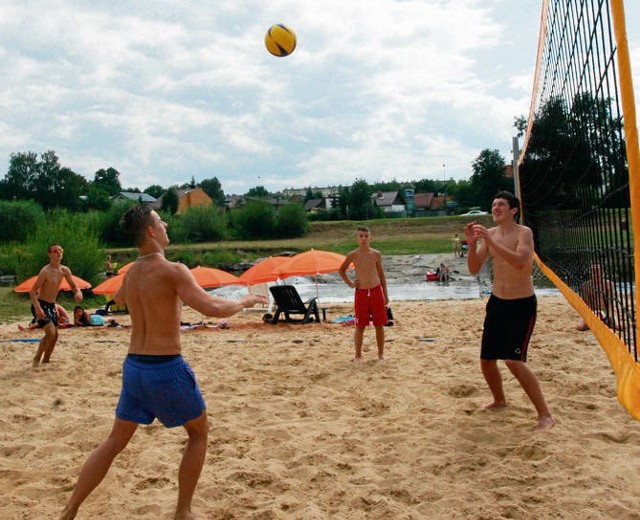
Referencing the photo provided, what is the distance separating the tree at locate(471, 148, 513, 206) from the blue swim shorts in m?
43.4

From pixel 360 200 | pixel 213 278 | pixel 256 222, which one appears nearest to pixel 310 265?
pixel 213 278

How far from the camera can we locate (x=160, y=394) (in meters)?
2.88

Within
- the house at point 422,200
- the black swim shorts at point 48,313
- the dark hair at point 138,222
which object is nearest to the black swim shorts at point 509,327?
the dark hair at point 138,222

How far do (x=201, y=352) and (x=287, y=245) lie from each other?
29.9 meters

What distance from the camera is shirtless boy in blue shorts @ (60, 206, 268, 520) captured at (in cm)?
288

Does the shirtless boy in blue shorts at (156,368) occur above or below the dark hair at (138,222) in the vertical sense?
below

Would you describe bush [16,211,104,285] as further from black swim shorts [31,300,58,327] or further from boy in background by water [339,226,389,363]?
boy in background by water [339,226,389,363]

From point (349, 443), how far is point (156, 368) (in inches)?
65.7

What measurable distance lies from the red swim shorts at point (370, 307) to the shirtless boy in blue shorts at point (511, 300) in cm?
239

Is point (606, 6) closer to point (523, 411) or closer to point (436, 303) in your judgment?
point (523, 411)

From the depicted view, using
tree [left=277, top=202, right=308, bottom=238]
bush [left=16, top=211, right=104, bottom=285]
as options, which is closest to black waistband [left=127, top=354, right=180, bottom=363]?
bush [left=16, top=211, right=104, bottom=285]

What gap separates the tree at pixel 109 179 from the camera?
112031 mm

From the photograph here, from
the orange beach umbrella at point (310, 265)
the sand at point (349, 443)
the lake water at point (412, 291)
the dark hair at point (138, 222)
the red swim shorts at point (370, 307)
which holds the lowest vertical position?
the lake water at point (412, 291)

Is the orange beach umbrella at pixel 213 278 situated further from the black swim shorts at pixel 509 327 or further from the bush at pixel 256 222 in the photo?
the bush at pixel 256 222
